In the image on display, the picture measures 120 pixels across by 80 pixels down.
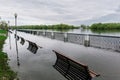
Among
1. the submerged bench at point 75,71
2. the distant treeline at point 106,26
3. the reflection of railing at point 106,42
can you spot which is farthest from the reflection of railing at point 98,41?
the distant treeline at point 106,26

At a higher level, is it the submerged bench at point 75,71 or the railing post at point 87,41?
the railing post at point 87,41

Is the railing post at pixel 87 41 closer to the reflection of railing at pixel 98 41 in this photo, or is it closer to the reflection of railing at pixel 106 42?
the reflection of railing at pixel 98 41

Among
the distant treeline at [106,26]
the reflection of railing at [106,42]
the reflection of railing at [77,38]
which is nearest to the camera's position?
the reflection of railing at [106,42]

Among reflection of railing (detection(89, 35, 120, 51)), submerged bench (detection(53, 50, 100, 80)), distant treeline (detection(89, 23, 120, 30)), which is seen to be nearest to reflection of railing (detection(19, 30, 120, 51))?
reflection of railing (detection(89, 35, 120, 51))

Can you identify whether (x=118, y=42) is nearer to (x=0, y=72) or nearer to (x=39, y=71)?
(x=39, y=71)

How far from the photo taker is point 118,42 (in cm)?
1616

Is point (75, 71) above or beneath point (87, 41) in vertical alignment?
beneath

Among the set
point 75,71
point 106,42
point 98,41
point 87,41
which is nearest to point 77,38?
point 87,41

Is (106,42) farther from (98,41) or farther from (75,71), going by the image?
(75,71)

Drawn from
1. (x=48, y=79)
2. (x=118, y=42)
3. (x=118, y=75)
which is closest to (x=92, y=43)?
(x=118, y=42)

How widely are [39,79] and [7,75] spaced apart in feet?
5.94

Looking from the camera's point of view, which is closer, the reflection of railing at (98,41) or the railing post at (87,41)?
the reflection of railing at (98,41)

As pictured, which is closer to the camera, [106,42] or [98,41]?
[106,42]

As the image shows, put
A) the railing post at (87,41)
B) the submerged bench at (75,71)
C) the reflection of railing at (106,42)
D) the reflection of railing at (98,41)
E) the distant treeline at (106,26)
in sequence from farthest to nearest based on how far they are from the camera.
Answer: the distant treeline at (106,26) → the railing post at (87,41) → the reflection of railing at (98,41) → the reflection of railing at (106,42) → the submerged bench at (75,71)
